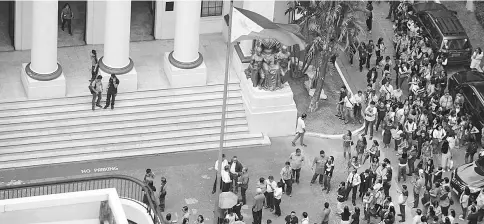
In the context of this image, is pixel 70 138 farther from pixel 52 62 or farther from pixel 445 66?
pixel 445 66

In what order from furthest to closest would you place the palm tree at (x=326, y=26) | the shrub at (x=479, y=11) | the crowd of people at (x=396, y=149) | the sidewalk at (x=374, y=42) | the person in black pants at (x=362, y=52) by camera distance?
1. the shrub at (x=479, y=11)
2. the person in black pants at (x=362, y=52)
3. the sidewalk at (x=374, y=42)
4. the palm tree at (x=326, y=26)
5. the crowd of people at (x=396, y=149)

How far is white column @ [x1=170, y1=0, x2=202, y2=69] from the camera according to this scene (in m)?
54.8

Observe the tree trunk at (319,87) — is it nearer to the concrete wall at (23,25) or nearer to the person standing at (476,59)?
the person standing at (476,59)

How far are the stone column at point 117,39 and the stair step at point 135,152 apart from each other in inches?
127

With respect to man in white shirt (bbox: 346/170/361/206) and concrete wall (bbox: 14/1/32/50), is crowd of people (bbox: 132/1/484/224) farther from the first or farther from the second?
concrete wall (bbox: 14/1/32/50)

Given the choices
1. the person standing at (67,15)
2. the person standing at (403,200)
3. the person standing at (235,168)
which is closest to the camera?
the person standing at (403,200)

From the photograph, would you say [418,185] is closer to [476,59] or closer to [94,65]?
[476,59]

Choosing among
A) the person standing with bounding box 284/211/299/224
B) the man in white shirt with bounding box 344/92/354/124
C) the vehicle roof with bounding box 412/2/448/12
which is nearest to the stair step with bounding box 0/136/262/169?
the man in white shirt with bounding box 344/92/354/124

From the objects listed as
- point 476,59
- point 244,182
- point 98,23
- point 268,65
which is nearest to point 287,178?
point 244,182

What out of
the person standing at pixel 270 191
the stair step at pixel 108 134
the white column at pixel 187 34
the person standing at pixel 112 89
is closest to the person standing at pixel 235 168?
the person standing at pixel 270 191

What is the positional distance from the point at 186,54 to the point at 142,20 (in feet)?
17.5

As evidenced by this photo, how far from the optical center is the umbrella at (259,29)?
51.8m

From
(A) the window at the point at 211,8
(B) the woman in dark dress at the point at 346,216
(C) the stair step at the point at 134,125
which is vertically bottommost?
(B) the woman in dark dress at the point at 346,216

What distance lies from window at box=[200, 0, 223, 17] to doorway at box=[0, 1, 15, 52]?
25.7ft
